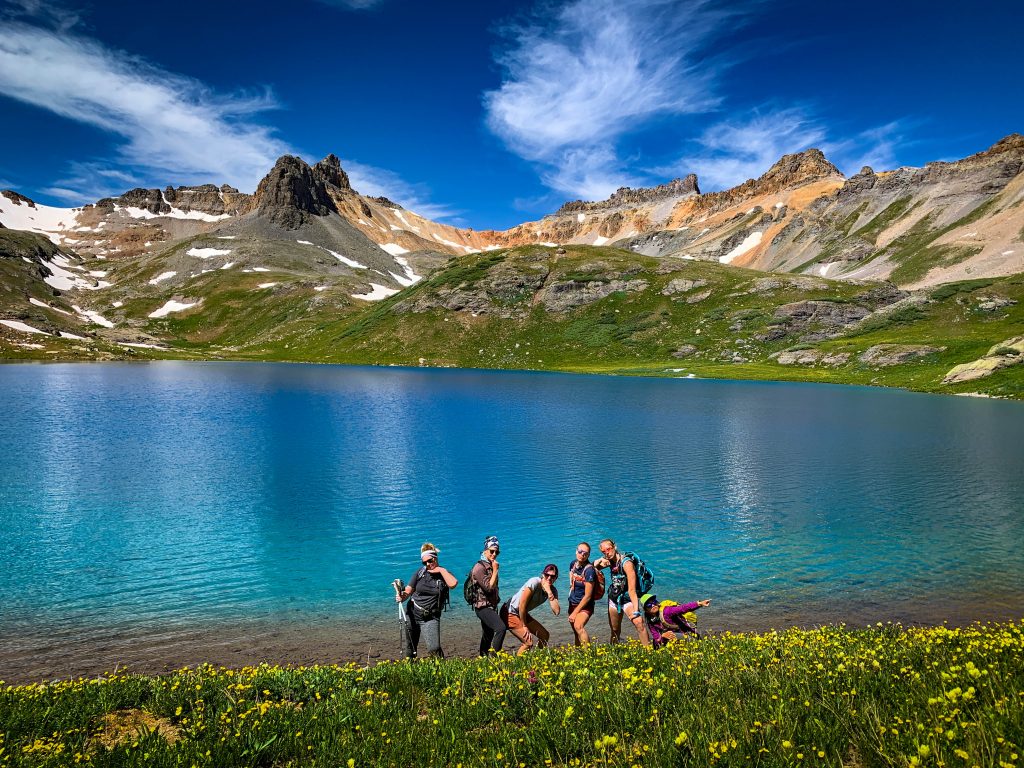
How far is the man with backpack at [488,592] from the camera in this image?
49.1 feet

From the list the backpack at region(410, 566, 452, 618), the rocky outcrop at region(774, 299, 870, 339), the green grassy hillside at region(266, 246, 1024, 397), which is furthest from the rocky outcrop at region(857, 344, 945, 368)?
the backpack at region(410, 566, 452, 618)

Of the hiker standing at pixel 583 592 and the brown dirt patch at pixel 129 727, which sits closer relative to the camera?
the brown dirt patch at pixel 129 727

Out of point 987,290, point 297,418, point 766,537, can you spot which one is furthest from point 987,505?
point 987,290

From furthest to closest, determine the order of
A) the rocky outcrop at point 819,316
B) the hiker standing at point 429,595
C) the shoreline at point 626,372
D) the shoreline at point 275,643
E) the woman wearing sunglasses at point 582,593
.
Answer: the rocky outcrop at point 819,316 → the shoreline at point 626,372 → the woman wearing sunglasses at point 582,593 → the shoreline at point 275,643 → the hiker standing at point 429,595

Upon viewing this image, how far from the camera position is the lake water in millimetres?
18812

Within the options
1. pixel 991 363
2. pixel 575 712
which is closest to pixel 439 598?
pixel 575 712

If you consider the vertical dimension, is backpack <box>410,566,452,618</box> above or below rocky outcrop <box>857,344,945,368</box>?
below

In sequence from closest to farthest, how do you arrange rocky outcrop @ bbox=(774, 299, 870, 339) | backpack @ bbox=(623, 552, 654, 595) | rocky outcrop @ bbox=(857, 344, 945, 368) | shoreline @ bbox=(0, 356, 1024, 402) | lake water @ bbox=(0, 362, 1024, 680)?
backpack @ bbox=(623, 552, 654, 595) < lake water @ bbox=(0, 362, 1024, 680) < shoreline @ bbox=(0, 356, 1024, 402) < rocky outcrop @ bbox=(857, 344, 945, 368) < rocky outcrop @ bbox=(774, 299, 870, 339)

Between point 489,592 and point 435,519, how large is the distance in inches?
600

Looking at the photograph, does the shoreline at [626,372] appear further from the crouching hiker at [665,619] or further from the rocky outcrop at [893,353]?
the crouching hiker at [665,619]

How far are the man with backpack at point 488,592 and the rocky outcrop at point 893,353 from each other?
459 ft

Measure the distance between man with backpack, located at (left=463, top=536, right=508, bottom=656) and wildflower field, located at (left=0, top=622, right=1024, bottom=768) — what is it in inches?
115

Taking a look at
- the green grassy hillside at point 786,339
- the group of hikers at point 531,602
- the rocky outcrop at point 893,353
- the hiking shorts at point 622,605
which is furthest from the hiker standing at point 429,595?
the rocky outcrop at point 893,353

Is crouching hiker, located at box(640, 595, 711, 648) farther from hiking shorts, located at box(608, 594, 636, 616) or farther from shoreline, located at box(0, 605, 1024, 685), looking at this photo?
shoreline, located at box(0, 605, 1024, 685)
